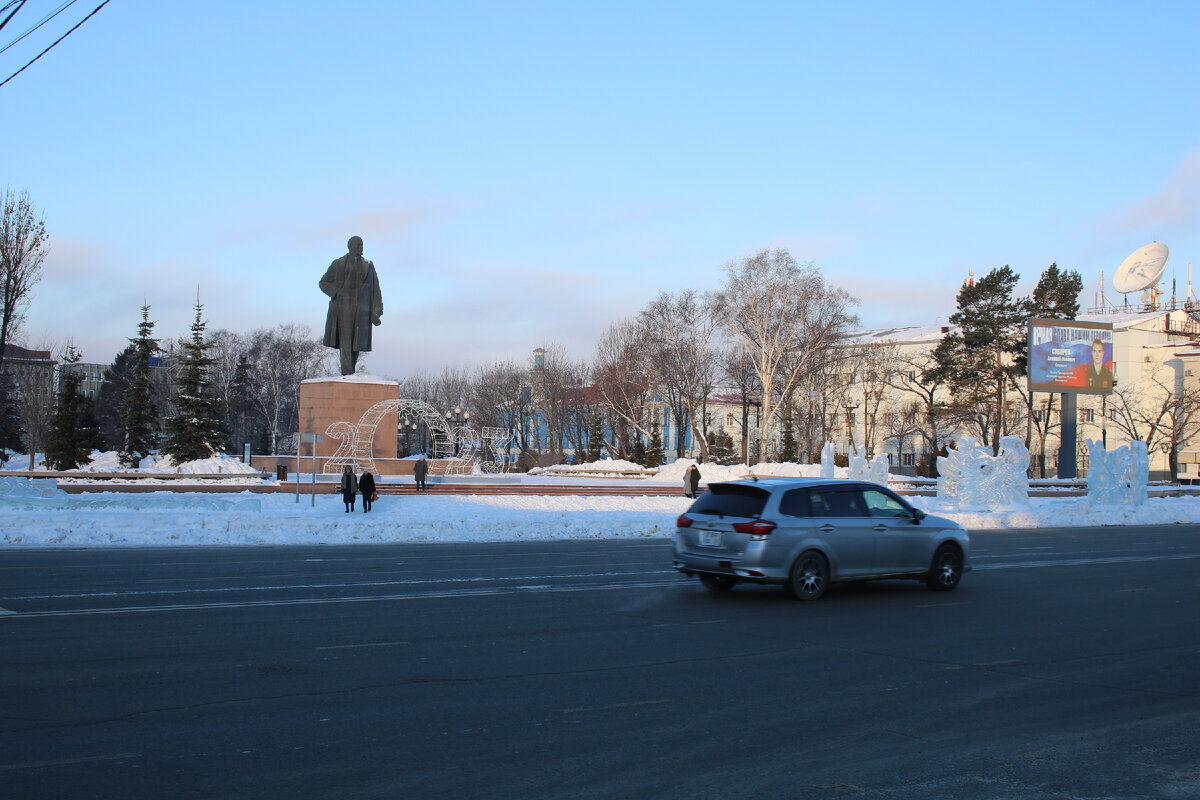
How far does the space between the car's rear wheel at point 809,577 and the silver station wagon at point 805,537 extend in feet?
0.04

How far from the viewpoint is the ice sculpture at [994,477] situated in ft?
123

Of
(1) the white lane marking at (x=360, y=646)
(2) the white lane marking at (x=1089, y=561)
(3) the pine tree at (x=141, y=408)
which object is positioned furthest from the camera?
(3) the pine tree at (x=141, y=408)

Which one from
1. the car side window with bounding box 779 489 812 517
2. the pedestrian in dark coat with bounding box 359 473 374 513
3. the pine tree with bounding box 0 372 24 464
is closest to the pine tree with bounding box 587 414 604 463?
the pine tree with bounding box 0 372 24 464

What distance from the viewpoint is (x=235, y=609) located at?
11.5m

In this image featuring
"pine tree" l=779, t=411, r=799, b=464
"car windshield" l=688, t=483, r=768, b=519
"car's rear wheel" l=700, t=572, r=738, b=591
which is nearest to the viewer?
"car windshield" l=688, t=483, r=768, b=519

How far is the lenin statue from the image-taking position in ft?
130

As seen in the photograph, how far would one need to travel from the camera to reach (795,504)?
12977mm

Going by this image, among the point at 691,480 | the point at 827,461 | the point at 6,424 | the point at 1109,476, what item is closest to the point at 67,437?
the point at 6,424

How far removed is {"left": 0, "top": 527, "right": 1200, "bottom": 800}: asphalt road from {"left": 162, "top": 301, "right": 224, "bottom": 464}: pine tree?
3995 centimetres

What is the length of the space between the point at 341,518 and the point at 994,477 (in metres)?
24.2

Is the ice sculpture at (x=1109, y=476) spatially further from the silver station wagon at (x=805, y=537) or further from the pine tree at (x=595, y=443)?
the pine tree at (x=595, y=443)

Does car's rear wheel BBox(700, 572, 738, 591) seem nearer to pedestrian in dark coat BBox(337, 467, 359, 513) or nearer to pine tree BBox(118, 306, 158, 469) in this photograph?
pedestrian in dark coat BBox(337, 467, 359, 513)

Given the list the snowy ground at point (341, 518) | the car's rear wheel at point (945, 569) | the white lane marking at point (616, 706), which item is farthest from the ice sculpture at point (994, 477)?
the white lane marking at point (616, 706)

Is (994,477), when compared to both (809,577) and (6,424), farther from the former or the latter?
(6,424)
